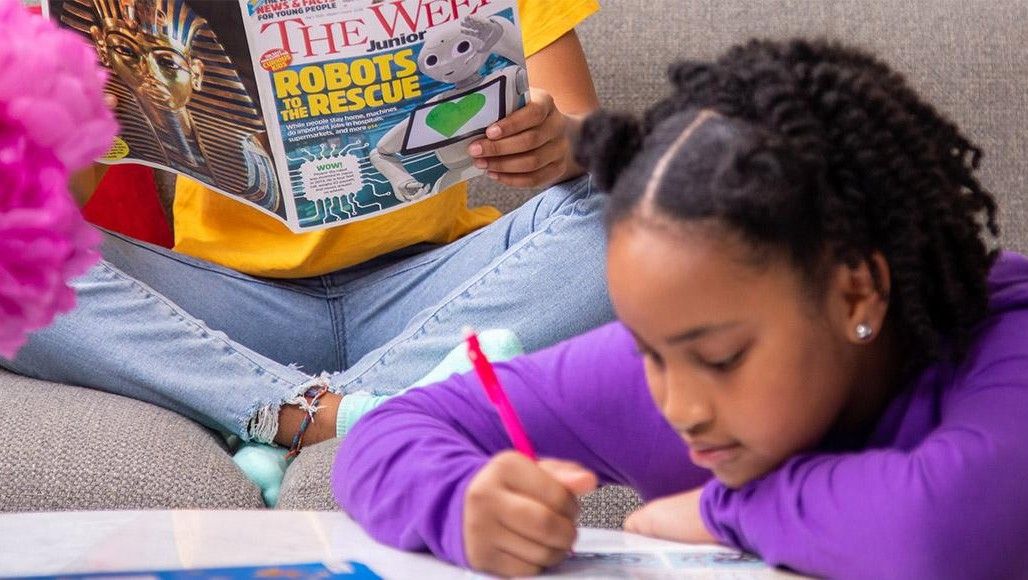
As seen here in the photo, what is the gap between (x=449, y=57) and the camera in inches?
47.3

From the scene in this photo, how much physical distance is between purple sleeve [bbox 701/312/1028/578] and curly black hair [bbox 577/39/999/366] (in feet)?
0.14

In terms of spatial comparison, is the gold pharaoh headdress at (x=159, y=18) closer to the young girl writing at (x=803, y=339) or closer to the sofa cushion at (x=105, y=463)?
the sofa cushion at (x=105, y=463)

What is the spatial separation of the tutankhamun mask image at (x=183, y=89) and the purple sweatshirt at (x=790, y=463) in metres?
0.43

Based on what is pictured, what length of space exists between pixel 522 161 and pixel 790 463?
2.14ft

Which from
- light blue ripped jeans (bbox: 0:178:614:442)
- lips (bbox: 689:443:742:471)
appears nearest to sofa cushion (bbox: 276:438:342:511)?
light blue ripped jeans (bbox: 0:178:614:442)

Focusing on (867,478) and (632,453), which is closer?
(867,478)

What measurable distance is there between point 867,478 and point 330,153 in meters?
0.73

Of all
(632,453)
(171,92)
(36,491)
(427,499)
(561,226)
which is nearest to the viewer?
(427,499)

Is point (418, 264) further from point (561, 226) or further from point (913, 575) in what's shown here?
point (913, 575)

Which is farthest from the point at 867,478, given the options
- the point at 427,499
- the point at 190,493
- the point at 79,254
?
the point at 190,493

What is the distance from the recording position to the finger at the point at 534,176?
52.8 inches

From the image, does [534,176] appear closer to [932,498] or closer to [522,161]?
[522,161]

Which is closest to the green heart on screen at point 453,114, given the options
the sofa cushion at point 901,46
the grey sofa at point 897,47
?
the grey sofa at point 897,47

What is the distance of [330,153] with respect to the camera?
1252 millimetres
